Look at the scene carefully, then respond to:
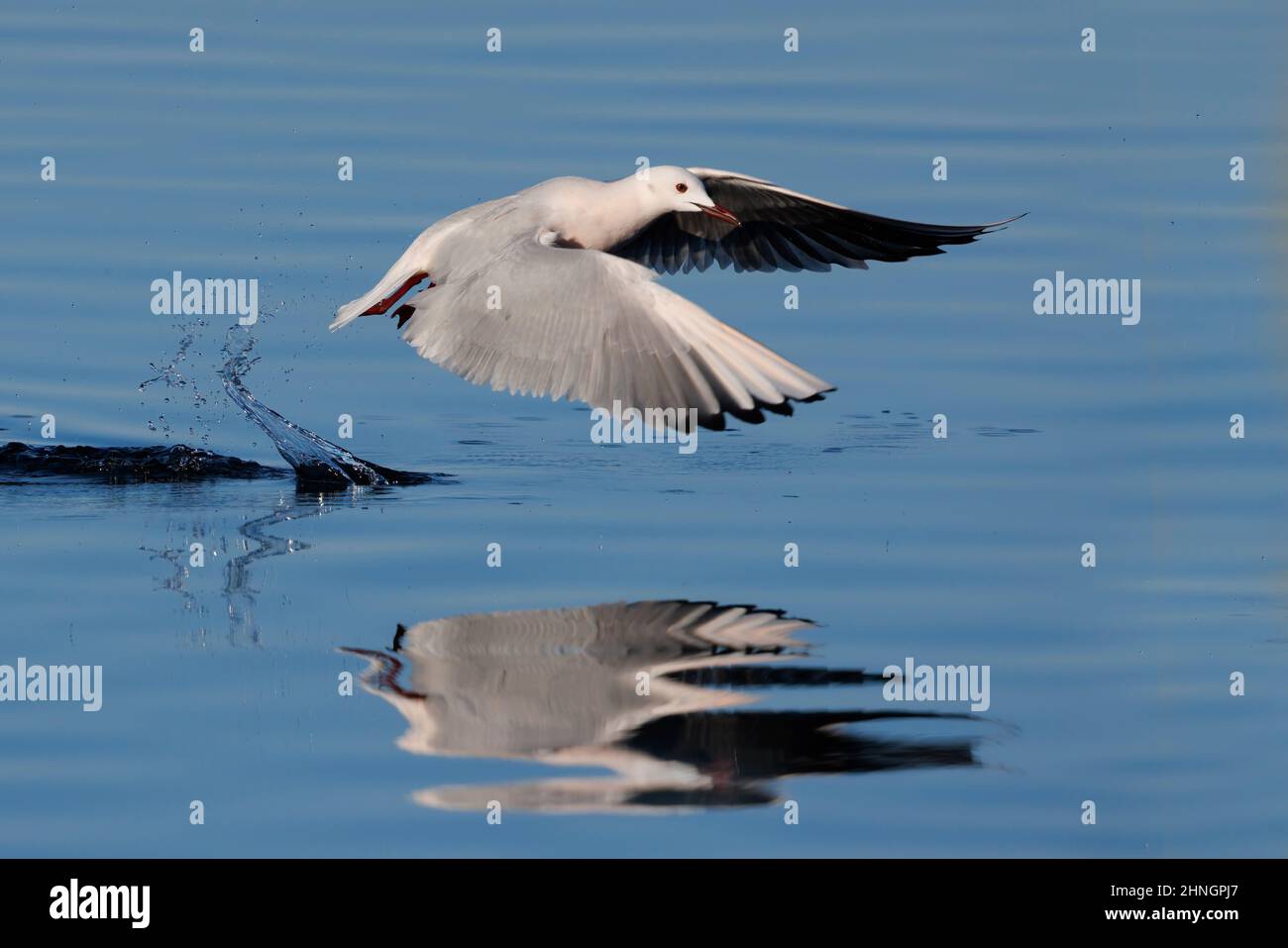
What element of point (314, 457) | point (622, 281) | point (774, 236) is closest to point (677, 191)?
point (774, 236)

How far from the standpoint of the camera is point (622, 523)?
10.8m

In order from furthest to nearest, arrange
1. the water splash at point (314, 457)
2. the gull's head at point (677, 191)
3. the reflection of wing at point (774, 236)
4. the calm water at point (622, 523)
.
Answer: the reflection of wing at point (774, 236), the gull's head at point (677, 191), the water splash at point (314, 457), the calm water at point (622, 523)

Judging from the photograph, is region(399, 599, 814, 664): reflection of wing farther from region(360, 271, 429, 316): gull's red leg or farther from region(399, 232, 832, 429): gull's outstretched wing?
region(360, 271, 429, 316): gull's red leg

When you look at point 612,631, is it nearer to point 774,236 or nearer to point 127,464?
point 127,464

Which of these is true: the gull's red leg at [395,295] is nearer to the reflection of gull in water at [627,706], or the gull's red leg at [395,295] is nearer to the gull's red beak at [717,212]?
the gull's red beak at [717,212]

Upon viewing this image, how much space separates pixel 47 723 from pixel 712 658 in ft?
7.90

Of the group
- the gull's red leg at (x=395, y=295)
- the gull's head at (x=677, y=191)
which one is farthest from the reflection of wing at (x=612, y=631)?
the gull's head at (x=677, y=191)

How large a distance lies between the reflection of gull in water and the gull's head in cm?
315

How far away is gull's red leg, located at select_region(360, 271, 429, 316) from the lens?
1173cm

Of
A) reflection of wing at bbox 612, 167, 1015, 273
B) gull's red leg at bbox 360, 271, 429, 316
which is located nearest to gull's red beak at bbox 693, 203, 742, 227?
reflection of wing at bbox 612, 167, 1015, 273

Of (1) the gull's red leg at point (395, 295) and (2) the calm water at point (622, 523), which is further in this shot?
(1) the gull's red leg at point (395, 295)

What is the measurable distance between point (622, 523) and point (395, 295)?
6.54 ft

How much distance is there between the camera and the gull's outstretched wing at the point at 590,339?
9.66 metres

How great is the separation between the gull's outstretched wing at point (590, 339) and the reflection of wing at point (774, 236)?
1.68 meters
